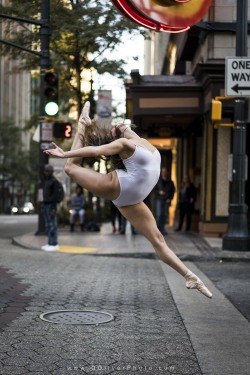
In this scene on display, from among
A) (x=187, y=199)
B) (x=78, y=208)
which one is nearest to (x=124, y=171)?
(x=187, y=199)

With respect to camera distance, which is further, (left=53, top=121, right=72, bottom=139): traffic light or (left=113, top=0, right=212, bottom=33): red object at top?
(left=53, top=121, right=72, bottom=139): traffic light

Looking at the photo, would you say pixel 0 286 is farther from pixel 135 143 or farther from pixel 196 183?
pixel 196 183

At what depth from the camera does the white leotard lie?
6.41 metres

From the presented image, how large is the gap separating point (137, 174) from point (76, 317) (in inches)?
60.6

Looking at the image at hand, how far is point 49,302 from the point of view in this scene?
763 centimetres

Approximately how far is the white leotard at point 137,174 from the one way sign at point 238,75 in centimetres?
840

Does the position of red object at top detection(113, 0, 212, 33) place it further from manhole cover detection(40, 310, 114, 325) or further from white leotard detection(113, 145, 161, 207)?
manhole cover detection(40, 310, 114, 325)

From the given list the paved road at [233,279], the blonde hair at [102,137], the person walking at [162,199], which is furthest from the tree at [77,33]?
the blonde hair at [102,137]

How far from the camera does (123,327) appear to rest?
20.9 ft

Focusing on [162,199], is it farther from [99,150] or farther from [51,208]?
[99,150]

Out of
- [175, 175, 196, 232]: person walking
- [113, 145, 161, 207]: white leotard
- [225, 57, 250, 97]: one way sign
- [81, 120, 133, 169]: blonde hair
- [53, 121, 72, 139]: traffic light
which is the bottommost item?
[175, 175, 196, 232]: person walking

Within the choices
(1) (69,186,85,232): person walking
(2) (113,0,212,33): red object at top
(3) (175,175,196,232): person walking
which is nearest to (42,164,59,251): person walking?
(2) (113,0,212,33): red object at top

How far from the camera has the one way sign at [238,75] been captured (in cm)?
1445

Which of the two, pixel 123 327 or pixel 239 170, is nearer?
pixel 123 327
